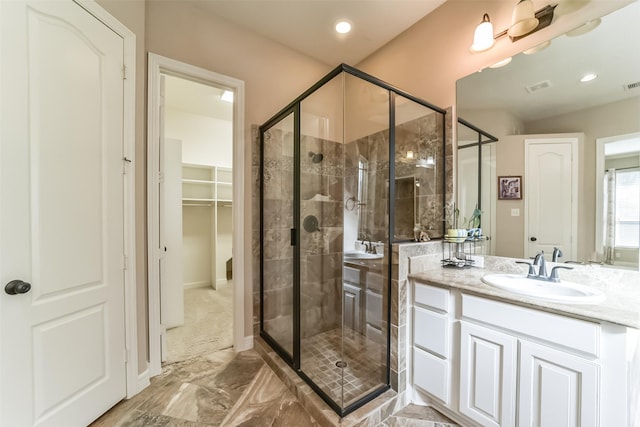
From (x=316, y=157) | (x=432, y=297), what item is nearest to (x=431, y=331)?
(x=432, y=297)

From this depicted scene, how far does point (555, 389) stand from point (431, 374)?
64 centimetres

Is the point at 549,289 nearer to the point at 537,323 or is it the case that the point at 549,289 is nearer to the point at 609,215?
the point at 537,323

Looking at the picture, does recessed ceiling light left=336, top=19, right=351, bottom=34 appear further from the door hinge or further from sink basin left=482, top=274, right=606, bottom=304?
sink basin left=482, top=274, right=606, bottom=304

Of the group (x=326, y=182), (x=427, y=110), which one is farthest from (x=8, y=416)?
(x=427, y=110)

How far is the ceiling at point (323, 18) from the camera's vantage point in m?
2.10

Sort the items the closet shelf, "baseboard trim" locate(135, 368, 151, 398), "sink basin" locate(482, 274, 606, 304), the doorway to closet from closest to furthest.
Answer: "sink basin" locate(482, 274, 606, 304) < "baseboard trim" locate(135, 368, 151, 398) < the doorway to closet < the closet shelf

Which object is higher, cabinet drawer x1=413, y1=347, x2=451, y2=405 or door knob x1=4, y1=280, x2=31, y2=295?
door knob x1=4, y1=280, x2=31, y2=295

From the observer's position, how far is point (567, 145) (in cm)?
153

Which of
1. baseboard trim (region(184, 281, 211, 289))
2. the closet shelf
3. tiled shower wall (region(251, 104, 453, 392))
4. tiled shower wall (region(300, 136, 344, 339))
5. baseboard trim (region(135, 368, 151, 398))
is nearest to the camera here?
tiled shower wall (region(251, 104, 453, 392))

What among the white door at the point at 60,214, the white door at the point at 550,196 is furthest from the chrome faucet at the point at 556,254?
the white door at the point at 60,214

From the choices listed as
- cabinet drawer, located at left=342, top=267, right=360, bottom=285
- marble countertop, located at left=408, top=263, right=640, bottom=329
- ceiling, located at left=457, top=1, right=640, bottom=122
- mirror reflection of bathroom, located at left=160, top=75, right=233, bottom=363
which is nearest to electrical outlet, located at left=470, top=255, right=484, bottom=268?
marble countertop, located at left=408, top=263, right=640, bottom=329

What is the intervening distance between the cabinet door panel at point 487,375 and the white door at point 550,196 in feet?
2.43

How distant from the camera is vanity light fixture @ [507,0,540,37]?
1.57 meters

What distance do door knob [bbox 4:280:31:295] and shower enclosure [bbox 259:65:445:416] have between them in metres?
1.52
